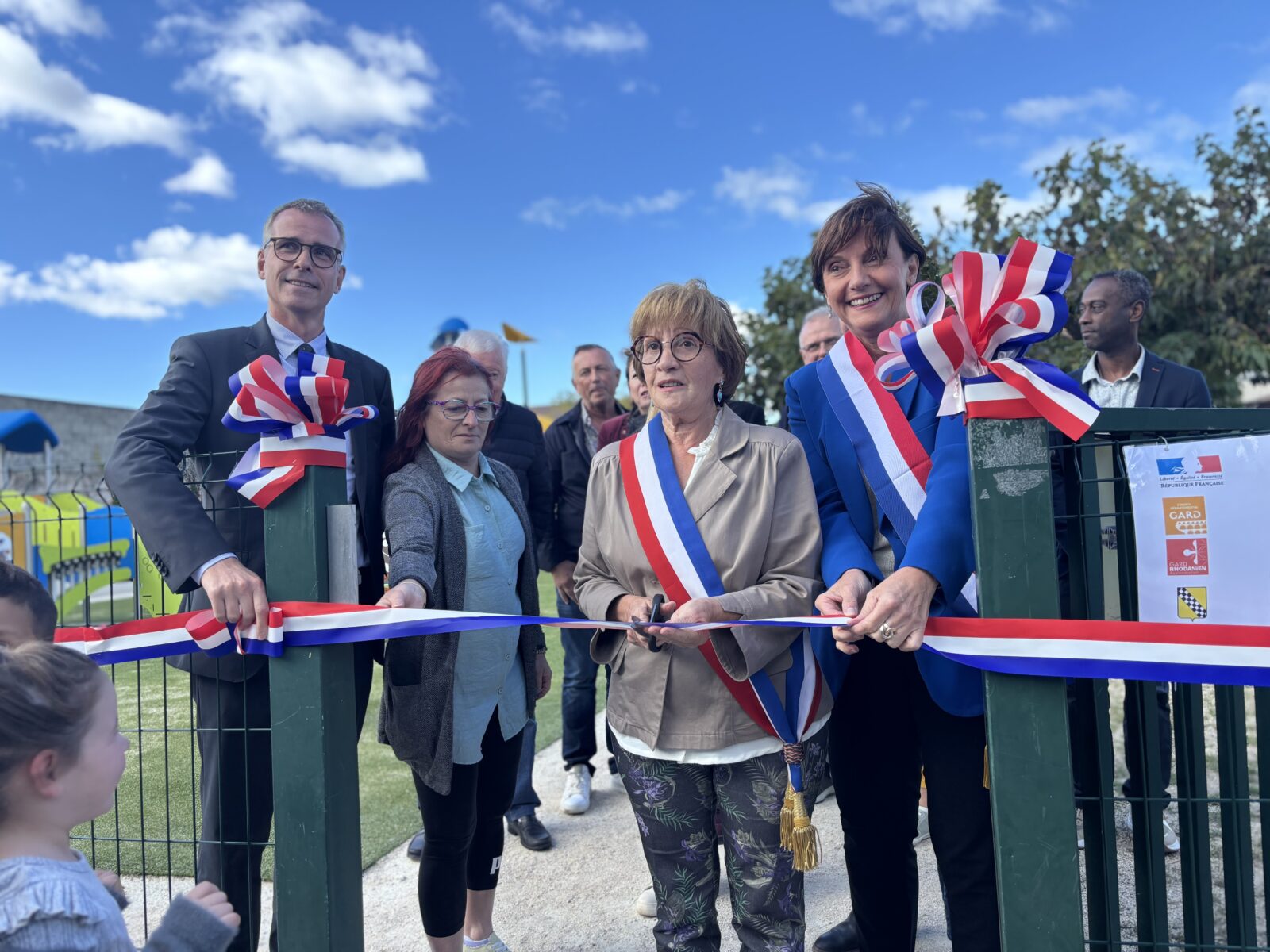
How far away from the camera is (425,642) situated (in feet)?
8.83

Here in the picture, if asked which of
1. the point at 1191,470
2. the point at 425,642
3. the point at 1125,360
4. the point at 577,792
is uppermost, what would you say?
the point at 1125,360

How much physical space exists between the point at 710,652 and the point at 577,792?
2837 millimetres

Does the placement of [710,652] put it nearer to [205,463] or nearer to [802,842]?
[802,842]

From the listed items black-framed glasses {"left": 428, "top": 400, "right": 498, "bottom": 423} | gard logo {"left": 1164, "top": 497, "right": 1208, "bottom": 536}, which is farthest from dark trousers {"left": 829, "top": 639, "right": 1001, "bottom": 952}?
black-framed glasses {"left": 428, "top": 400, "right": 498, "bottom": 423}

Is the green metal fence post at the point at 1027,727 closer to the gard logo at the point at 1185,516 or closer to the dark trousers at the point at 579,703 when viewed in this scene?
the gard logo at the point at 1185,516

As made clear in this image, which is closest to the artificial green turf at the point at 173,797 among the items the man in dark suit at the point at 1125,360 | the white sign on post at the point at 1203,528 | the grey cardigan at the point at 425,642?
the grey cardigan at the point at 425,642

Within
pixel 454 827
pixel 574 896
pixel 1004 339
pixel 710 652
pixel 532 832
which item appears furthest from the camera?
pixel 532 832

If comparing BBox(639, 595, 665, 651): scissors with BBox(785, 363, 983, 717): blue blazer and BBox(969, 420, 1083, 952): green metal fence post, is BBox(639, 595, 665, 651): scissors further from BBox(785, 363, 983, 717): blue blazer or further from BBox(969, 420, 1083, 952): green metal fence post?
BBox(969, 420, 1083, 952): green metal fence post

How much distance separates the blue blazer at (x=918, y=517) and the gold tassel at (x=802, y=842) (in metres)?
0.35

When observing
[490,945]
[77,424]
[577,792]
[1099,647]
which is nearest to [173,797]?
[577,792]

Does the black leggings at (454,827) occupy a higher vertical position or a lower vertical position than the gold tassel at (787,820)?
lower

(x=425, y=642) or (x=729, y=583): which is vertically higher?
(x=729, y=583)

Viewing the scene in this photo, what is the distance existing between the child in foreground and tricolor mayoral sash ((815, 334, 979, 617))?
1782mm

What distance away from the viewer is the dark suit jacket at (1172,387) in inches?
177
